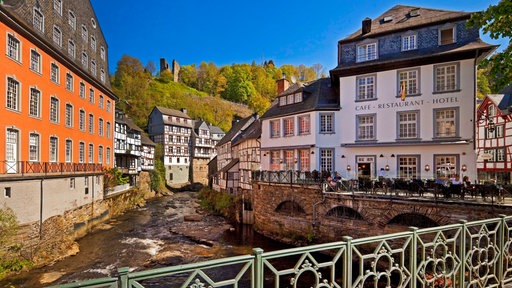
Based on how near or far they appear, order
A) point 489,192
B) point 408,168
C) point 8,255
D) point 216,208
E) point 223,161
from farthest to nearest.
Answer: point 223,161
point 216,208
point 408,168
point 8,255
point 489,192

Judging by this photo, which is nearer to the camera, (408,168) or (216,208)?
(408,168)

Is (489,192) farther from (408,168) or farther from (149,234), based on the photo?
(149,234)

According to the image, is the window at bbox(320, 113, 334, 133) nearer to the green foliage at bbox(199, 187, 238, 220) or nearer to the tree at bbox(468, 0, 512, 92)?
the green foliage at bbox(199, 187, 238, 220)

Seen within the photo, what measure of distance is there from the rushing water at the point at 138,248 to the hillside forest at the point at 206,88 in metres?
45.1

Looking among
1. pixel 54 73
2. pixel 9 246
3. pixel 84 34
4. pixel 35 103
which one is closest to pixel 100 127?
pixel 84 34

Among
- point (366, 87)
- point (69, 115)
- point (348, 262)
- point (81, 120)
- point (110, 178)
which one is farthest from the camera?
point (110, 178)

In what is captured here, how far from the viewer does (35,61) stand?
1881cm

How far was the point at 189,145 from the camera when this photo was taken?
63.0 metres

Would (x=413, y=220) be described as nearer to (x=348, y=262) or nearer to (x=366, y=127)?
(x=366, y=127)

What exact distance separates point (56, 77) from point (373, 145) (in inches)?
905

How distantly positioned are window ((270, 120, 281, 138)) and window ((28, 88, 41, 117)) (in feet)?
57.3

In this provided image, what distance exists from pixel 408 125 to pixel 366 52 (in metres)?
6.46

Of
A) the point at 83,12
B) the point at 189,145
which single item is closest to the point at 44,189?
the point at 83,12

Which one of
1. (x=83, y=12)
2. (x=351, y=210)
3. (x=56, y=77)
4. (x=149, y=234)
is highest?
(x=83, y=12)
